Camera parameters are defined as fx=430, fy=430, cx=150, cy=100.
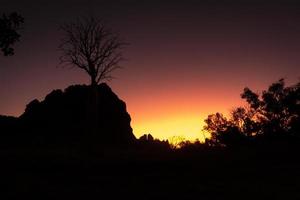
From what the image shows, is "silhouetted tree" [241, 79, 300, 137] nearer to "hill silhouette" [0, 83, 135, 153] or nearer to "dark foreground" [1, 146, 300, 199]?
"hill silhouette" [0, 83, 135, 153]

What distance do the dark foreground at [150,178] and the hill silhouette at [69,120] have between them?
81.9ft

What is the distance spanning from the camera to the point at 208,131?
6612cm

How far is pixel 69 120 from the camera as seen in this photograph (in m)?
55.4

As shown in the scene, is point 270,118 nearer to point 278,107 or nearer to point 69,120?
point 278,107

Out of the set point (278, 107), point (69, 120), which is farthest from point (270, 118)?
point (69, 120)

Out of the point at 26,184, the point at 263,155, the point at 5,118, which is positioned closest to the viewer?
the point at 26,184

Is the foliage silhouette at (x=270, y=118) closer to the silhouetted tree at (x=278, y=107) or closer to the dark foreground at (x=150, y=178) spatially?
the silhouetted tree at (x=278, y=107)

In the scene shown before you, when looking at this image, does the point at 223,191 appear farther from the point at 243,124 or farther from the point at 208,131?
the point at 208,131

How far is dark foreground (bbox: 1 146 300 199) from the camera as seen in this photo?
1566 cm

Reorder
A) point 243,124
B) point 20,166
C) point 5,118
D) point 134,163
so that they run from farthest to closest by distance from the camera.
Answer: point 243,124, point 5,118, point 134,163, point 20,166

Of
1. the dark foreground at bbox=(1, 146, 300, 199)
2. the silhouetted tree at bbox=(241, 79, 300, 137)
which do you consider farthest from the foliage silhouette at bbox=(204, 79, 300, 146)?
the dark foreground at bbox=(1, 146, 300, 199)

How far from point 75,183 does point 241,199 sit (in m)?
6.57

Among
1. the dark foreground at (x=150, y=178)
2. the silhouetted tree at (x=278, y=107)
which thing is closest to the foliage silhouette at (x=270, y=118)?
the silhouetted tree at (x=278, y=107)

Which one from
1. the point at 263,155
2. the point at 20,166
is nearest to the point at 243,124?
the point at 263,155
